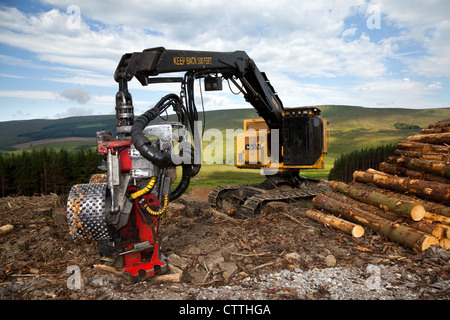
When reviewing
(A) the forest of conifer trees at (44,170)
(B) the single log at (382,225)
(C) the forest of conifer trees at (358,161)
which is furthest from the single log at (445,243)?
(C) the forest of conifer trees at (358,161)

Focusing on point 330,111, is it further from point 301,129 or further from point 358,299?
point 358,299

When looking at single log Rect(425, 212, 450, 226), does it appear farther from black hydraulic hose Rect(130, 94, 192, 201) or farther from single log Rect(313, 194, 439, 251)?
black hydraulic hose Rect(130, 94, 192, 201)

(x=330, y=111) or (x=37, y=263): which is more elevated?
(x=330, y=111)

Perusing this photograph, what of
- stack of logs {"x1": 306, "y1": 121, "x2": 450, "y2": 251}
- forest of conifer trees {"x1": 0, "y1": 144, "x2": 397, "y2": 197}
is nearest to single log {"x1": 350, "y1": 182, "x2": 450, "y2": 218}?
stack of logs {"x1": 306, "y1": 121, "x2": 450, "y2": 251}

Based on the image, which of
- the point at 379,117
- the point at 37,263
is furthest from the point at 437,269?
the point at 379,117

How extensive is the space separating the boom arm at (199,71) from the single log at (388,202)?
278cm

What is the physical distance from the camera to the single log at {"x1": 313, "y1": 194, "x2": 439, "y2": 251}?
5.68 meters

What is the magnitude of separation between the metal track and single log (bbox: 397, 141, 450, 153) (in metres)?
2.71

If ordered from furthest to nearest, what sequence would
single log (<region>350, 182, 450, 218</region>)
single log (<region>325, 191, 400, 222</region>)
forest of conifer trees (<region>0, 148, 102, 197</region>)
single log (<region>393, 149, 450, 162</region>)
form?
forest of conifer trees (<region>0, 148, 102, 197</region>) → single log (<region>393, 149, 450, 162</region>) → single log (<region>325, 191, 400, 222</region>) → single log (<region>350, 182, 450, 218</region>)

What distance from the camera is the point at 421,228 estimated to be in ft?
20.2

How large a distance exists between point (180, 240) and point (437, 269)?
4.53 m

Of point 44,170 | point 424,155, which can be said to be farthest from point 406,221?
point 44,170

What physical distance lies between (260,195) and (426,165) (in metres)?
4.22

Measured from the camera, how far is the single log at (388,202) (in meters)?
6.23
